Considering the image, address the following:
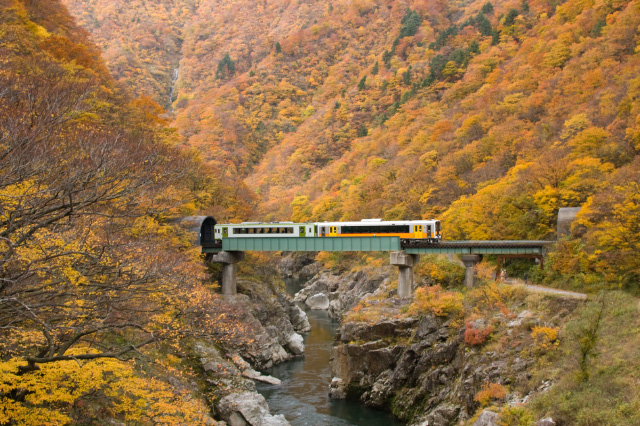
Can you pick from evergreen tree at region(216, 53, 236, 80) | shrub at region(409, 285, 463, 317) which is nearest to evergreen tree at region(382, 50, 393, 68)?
evergreen tree at region(216, 53, 236, 80)

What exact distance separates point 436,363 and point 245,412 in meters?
12.0

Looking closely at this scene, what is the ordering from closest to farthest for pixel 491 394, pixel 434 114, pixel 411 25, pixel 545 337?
pixel 491 394, pixel 545 337, pixel 434 114, pixel 411 25

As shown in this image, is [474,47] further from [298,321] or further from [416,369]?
[416,369]

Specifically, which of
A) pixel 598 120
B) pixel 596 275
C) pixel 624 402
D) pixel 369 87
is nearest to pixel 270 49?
pixel 369 87

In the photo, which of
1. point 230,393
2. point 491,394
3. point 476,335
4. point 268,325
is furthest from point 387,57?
point 491,394

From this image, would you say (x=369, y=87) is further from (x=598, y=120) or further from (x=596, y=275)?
(x=596, y=275)

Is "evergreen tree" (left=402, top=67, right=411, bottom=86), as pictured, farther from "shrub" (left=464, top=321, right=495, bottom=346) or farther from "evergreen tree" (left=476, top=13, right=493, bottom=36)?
"shrub" (left=464, top=321, right=495, bottom=346)

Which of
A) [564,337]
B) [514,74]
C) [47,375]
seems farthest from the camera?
[514,74]

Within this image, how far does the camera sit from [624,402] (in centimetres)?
1859

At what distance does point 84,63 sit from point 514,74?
60.6 meters

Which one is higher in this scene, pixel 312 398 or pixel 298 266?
pixel 298 266

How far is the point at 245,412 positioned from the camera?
27391mm

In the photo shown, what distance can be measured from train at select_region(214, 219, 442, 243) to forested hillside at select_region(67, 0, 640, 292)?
7.03 m

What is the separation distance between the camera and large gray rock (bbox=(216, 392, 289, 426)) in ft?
89.4
